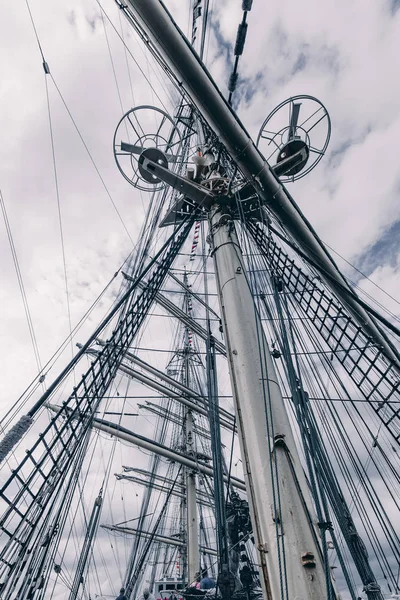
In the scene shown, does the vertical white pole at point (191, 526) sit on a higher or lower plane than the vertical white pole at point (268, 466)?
higher

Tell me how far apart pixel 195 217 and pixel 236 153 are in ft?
5.76

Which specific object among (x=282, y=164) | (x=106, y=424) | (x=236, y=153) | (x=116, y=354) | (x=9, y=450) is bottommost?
(x=9, y=450)

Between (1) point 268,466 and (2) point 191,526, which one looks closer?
(1) point 268,466

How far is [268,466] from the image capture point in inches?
102

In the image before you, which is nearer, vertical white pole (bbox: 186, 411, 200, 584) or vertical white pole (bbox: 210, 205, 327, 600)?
vertical white pole (bbox: 210, 205, 327, 600)

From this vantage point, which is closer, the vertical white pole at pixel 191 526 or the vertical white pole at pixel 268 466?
the vertical white pole at pixel 268 466

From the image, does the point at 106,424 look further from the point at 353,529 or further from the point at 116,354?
the point at 353,529

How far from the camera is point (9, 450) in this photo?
13.3 feet

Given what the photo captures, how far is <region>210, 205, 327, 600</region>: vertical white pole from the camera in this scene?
6.97ft

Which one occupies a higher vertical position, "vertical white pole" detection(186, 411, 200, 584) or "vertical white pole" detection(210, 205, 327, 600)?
"vertical white pole" detection(186, 411, 200, 584)

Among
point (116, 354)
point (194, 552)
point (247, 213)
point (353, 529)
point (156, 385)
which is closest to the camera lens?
point (353, 529)

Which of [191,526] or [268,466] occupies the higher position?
[191,526]

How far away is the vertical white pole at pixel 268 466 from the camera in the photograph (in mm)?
2123

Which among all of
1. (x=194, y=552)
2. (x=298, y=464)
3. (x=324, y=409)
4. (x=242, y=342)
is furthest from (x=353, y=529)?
(x=194, y=552)
